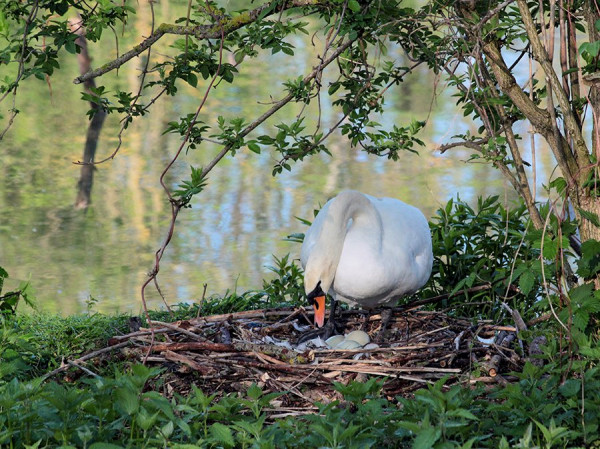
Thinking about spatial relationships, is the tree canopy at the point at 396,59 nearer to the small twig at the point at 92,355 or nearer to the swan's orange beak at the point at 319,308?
the small twig at the point at 92,355

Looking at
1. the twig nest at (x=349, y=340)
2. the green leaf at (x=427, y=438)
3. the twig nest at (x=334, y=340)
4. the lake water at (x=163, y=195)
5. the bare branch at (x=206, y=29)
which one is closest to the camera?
the green leaf at (x=427, y=438)

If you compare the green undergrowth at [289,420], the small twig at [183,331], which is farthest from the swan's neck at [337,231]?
the green undergrowth at [289,420]

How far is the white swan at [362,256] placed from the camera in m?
4.51

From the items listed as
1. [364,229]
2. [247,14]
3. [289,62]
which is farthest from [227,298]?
[289,62]

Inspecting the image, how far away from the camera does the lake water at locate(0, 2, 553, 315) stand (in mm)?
7488

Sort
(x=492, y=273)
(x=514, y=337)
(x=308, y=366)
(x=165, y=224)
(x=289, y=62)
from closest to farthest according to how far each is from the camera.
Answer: (x=308, y=366) < (x=514, y=337) < (x=492, y=273) < (x=165, y=224) < (x=289, y=62)

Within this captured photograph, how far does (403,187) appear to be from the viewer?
916 cm

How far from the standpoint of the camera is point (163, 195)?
917 centimetres

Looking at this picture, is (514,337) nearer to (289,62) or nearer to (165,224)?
(165,224)

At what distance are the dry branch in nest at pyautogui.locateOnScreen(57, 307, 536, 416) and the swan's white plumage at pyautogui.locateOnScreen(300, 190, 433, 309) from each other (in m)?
0.29

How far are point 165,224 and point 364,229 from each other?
4103mm

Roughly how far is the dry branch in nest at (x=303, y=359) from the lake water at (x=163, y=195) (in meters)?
1.95

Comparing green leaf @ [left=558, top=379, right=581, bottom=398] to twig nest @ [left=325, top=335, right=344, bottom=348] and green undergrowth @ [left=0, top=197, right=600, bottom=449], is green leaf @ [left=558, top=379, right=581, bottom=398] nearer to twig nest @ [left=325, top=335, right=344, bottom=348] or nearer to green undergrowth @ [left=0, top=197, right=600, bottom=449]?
green undergrowth @ [left=0, top=197, right=600, bottom=449]

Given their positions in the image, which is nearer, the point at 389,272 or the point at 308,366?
the point at 308,366
